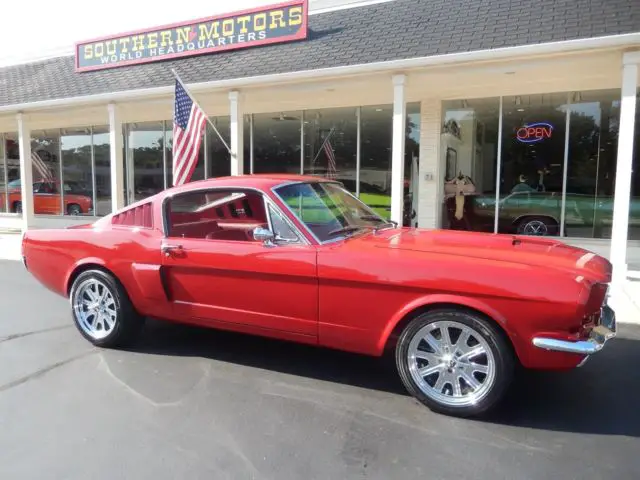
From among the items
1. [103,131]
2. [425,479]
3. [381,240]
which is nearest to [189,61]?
[103,131]

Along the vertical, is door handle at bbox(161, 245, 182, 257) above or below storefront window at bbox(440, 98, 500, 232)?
below

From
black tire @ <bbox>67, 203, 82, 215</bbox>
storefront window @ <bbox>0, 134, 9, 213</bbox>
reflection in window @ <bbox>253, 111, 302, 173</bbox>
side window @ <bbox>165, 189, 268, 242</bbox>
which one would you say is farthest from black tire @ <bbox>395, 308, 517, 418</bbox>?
storefront window @ <bbox>0, 134, 9, 213</bbox>

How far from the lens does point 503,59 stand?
7082 mm

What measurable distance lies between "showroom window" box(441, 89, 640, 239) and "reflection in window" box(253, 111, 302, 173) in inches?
147

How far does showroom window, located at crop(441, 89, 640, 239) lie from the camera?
31.1 feet

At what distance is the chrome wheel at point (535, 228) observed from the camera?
32.7 ft

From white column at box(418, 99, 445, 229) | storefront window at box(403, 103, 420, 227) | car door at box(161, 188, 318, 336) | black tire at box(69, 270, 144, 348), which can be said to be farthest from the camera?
storefront window at box(403, 103, 420, 227)

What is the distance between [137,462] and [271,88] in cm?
754

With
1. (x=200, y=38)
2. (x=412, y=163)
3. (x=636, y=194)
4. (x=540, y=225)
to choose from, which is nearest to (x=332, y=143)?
(x=412, y=163)

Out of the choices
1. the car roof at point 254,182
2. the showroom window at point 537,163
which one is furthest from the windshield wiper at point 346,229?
the showroom window at point 537,163

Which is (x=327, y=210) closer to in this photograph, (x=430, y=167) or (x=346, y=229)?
(x=346, y=229)

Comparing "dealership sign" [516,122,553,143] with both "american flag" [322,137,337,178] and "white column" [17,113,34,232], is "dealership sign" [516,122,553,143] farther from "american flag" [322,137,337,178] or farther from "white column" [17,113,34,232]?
"white column" [17,113,34,232]

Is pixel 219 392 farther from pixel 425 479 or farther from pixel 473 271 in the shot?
pixel 473 271

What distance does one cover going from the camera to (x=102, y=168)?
15.3m
